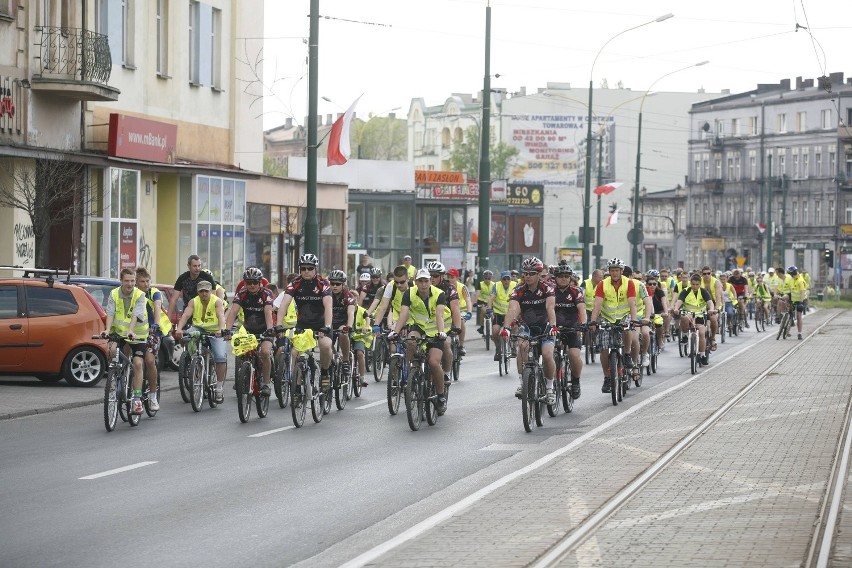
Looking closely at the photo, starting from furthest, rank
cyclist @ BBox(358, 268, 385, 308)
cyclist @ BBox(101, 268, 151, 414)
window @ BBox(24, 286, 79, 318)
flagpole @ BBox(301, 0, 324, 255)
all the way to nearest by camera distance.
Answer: flagpole @ BBox(301, 0, 324, 255) → cyclist @ BBox(358, 268, 385, 308) → window @ BBox(24, 286, 79, 318) → cyclist @ BBox(101, 268, 151, 414)

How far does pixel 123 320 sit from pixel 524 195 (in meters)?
63.1

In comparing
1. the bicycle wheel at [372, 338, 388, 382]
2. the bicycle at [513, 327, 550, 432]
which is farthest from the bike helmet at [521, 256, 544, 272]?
the bicycle wheel at [372, 338, 388, 382]

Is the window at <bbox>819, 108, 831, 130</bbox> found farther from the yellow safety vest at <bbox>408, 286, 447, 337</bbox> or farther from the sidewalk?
the yellow safety vest at <bbox>408, 286, 447, 337</bbox>

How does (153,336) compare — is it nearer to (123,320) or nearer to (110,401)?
(123,320)

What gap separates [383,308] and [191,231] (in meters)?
17.2

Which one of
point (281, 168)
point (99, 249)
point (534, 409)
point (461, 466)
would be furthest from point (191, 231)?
point (281, 168)

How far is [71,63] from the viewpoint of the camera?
1160 inches

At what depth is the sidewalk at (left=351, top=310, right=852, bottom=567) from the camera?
8.87 m

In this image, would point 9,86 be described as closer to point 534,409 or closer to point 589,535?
point 534,409

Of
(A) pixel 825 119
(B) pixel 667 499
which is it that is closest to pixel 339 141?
(B) pixel 667 499

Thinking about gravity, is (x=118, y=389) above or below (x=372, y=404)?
above

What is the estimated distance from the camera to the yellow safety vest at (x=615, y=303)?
2011 cm

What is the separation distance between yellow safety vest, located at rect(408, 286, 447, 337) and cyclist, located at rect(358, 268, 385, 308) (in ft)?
22.5

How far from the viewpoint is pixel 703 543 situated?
914 cm
